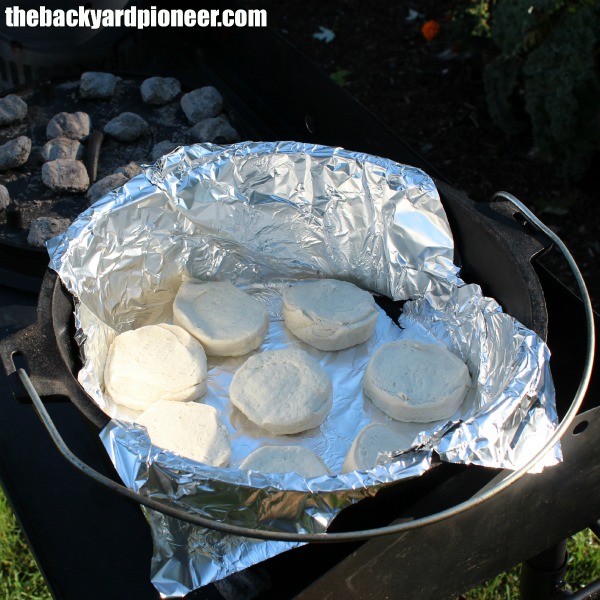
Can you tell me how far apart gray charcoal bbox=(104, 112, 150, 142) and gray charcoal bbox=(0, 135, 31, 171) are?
0.77ft

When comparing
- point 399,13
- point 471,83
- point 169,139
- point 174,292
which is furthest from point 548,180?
point 174,292

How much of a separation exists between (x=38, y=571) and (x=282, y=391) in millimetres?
939

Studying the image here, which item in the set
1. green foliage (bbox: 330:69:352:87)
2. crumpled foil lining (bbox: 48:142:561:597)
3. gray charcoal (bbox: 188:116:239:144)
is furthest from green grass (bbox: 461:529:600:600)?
green foliage (bbox: 330:69:352:87)

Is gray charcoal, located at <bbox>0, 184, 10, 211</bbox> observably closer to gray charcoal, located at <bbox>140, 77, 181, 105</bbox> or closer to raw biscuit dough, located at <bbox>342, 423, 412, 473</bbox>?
gray charcoal, located at <bbox>140, 77, 181, 105</bbox>

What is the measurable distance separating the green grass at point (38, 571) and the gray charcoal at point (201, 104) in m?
1.25

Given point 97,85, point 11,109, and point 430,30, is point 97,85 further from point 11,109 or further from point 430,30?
point 430,30

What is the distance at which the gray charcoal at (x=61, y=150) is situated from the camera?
2.18 m

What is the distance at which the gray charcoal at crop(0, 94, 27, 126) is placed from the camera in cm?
230

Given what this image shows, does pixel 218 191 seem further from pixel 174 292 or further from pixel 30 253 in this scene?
pixel 30 253

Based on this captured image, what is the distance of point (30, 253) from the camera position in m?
1.90

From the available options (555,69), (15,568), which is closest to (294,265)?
(15,568)

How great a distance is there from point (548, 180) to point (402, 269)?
5.19ft

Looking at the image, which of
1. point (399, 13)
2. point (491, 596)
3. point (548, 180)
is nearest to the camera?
point (491, 596)

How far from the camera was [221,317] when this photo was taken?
187 centimetres
